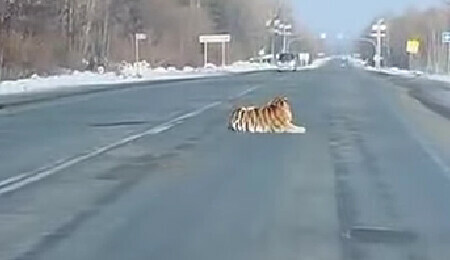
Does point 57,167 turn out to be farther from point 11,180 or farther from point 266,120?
point 266,120

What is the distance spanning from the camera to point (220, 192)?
1527cm

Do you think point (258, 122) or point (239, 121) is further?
point (239, 121)

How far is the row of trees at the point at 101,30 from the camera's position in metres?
71.4

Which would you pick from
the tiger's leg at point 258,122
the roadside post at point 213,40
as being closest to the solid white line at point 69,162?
the tiger's leg at point 258,122

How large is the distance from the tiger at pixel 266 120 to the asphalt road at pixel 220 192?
0.67 metres

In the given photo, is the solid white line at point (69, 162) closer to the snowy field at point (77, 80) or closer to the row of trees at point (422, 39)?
the snowy field at point (77, 80)

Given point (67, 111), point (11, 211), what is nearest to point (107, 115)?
point (67, 111)

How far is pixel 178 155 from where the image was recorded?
20922 mm

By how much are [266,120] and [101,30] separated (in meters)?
66.0

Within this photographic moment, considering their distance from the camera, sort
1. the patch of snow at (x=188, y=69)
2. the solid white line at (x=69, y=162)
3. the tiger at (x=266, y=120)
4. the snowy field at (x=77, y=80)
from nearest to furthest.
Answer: the solid white line at (x=69, y=162) → the tiger at (x=266, y=120) → the snowy field at (x=77, y=80) → the patch of snow at (x=188, y=69)

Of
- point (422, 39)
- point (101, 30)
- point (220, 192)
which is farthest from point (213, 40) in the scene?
point (220, 192)

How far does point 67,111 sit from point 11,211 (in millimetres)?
23277

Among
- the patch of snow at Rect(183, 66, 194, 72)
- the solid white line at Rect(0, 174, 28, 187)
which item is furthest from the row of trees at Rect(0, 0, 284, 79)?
the solid white line at Rect(0, 174, 28, 187)

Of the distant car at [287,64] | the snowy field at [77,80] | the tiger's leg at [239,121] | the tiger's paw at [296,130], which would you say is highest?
the tiger's leg at [239,121]
